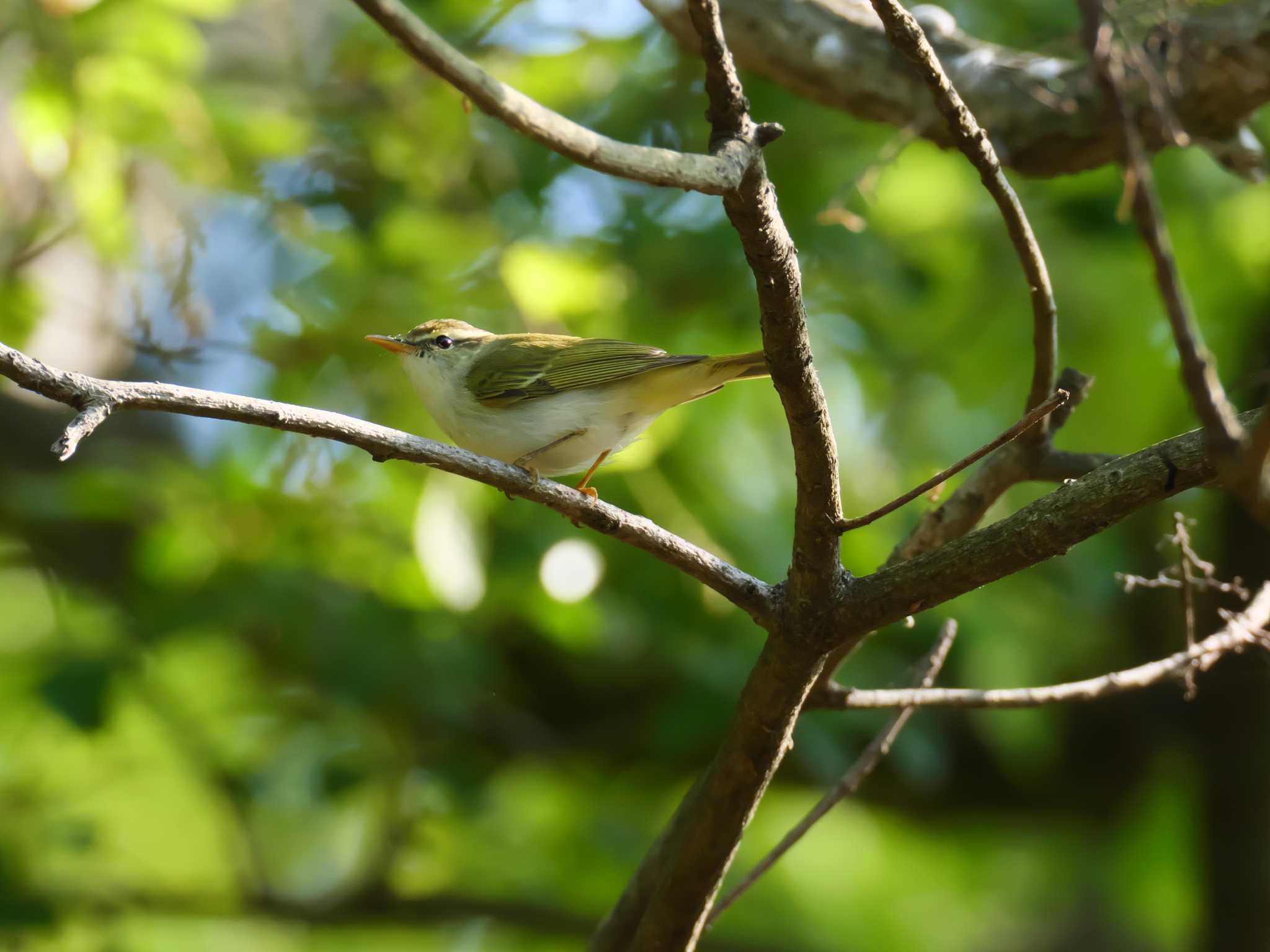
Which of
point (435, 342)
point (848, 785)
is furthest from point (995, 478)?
point (435, 342)

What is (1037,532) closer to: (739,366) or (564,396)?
(739,366)

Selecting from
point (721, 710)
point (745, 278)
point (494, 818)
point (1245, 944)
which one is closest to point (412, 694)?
point (494, 818)

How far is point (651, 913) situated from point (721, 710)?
6.73 ft

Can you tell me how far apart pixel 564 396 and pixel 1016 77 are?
174 centimetres

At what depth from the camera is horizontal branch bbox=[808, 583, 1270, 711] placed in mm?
2422

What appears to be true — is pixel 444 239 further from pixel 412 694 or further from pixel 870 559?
pixel 870 559

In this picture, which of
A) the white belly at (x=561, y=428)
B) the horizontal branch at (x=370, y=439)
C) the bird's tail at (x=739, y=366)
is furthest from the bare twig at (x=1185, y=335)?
the white belly at (x=561, y=428)

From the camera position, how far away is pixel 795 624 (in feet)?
6.60

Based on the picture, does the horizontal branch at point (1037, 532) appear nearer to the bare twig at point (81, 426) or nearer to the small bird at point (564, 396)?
the bare twig at point (81, 426)

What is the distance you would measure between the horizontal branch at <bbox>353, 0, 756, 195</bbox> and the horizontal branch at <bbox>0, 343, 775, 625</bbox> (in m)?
0.51

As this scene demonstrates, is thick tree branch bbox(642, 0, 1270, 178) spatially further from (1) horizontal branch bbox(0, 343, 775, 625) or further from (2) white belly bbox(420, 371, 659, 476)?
A: (1) horizontal branch bbox(0, 343, 775, 625)

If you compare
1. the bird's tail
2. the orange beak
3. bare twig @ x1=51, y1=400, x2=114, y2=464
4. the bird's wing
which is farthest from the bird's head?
bare twig @ x1=51, y1=400, x2=114, y2=464

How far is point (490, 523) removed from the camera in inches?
185

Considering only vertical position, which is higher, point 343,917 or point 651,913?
point 343,917
